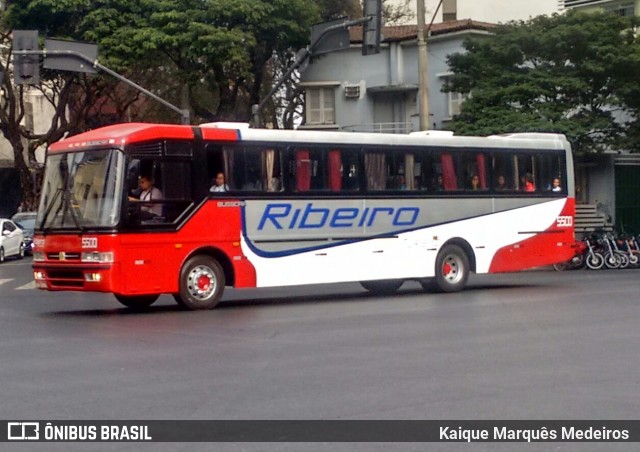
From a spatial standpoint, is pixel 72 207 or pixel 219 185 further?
pixel 219 185

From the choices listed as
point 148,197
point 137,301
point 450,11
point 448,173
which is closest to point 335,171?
point 448,173

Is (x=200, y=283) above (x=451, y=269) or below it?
above

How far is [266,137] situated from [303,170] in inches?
37.8

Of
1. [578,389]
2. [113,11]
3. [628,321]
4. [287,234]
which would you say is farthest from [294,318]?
[113,11]

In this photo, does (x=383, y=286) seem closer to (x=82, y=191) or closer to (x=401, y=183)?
(x=401, y=183)

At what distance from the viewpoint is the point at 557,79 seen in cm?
3512

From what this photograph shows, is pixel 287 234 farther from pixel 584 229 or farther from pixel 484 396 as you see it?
pixel 584 229

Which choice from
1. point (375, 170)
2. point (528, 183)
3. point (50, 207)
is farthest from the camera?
point (528, 183)

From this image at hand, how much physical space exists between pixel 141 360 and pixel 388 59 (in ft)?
122

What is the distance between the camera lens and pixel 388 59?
48.4 m

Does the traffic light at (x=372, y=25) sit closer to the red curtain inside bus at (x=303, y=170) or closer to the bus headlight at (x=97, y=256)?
the red curtain inside bus at (x=303, y=170)

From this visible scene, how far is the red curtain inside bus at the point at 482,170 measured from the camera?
2328cm

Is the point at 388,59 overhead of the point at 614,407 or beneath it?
overhead

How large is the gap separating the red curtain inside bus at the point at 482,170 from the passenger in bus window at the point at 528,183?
1219 mm
